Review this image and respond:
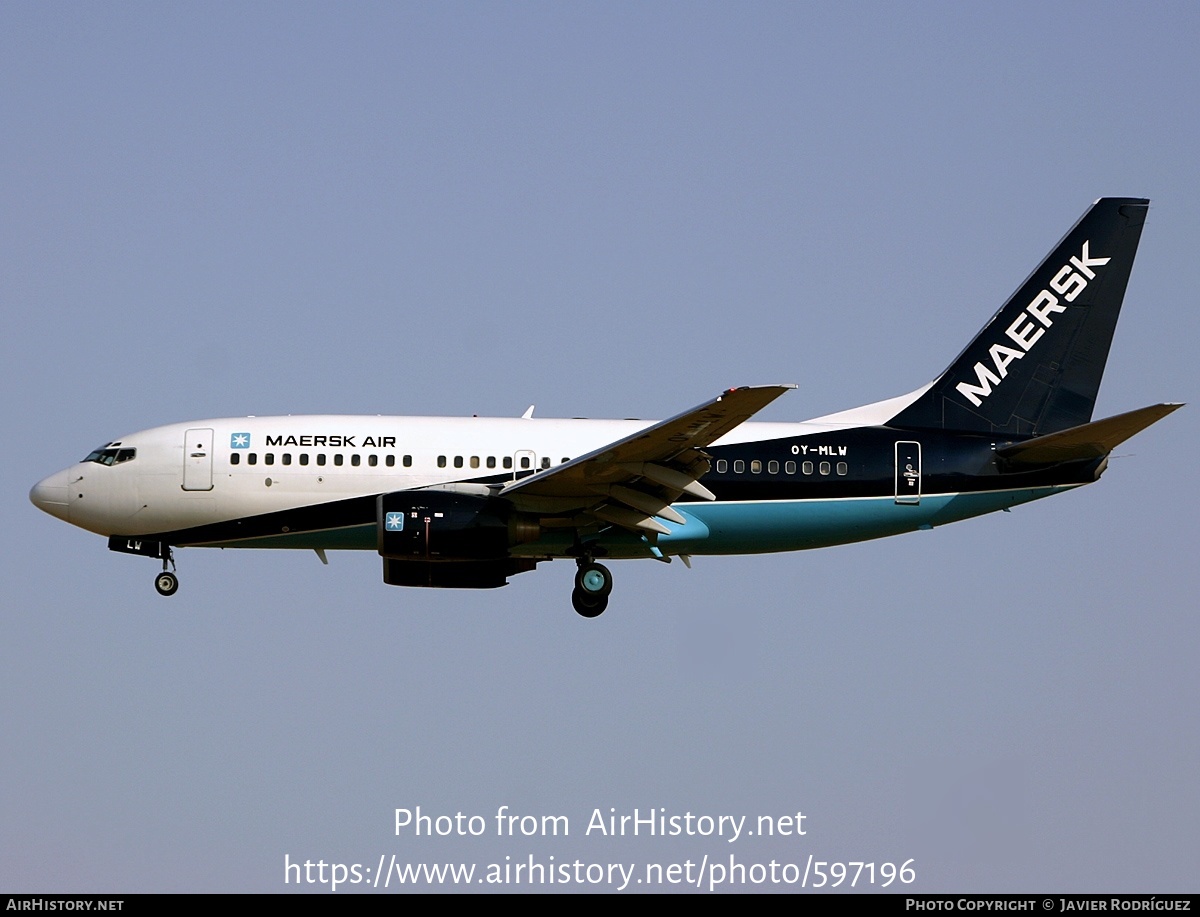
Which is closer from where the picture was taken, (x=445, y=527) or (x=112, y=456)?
(x=445, y=527)

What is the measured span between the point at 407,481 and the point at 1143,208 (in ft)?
62.5

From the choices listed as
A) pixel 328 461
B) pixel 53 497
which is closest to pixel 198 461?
pixel 328 461

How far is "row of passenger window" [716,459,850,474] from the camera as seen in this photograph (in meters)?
39.8

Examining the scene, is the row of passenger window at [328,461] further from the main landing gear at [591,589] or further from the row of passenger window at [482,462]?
the main landing gear at [591,589]

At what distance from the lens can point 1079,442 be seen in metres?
39.3

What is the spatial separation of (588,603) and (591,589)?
365mm

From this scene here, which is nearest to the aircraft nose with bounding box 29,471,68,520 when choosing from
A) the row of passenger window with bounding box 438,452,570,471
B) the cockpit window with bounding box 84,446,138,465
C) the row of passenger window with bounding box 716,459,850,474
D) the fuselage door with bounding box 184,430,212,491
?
the cockpit window with bounding box 84,446,138,465

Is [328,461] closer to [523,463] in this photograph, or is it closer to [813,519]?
[523,463]

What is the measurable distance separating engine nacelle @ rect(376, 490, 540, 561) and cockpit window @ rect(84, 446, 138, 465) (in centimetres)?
628

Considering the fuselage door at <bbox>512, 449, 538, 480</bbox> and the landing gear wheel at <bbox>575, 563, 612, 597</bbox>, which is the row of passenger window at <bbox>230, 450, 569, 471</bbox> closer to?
the fuselage door at <bbox>512, 449, 538, 480</bbox>

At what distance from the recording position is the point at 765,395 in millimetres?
34031

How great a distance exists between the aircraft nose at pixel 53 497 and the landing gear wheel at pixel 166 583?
2580mm
